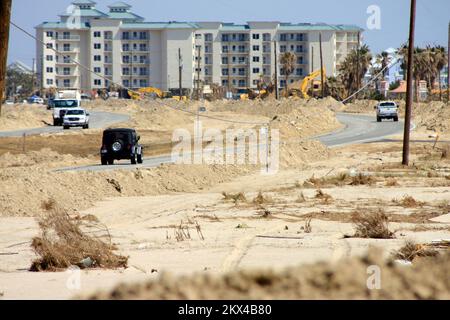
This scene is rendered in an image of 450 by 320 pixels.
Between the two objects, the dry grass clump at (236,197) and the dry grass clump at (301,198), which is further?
the dry grass clump at (236,197)

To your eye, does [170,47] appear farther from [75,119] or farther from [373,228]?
[373,228]

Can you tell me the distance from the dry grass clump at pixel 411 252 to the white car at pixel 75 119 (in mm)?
64459

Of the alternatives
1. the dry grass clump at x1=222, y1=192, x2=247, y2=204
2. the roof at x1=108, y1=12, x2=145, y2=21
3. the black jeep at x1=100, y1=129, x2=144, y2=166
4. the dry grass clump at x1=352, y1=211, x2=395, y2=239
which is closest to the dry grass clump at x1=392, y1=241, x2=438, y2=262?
the dry grass clump at x1=352, y1=211, x2=395, y2=239

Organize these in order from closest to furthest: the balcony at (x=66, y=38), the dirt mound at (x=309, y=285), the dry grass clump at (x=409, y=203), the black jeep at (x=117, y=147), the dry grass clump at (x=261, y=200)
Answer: the dirt mound at (x=309, y=285), the dry grass clump at (x=409, y=203), the dry grass clump at (x=261, y=200), the black jeep at (x=117, y=147), the balcony at (x=66, y=38)

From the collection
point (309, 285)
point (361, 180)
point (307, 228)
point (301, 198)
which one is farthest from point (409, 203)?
point (309, 285)

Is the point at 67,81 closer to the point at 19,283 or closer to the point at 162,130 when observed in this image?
the point at 162,130

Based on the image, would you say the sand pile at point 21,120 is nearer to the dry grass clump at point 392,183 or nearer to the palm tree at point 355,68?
the dry grass clump at point 392,183

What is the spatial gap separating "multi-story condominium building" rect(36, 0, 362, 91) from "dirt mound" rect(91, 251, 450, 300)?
175 meters

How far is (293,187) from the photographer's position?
31.4 metres

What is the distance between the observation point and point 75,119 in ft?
254

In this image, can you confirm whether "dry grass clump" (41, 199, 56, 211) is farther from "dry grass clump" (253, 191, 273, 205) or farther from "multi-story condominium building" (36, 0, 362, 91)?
"multi-story condominium building" (36, 0, 362, 91)

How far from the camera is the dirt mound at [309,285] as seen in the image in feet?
26.5

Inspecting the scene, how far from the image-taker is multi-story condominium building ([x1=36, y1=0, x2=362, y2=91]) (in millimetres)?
186250

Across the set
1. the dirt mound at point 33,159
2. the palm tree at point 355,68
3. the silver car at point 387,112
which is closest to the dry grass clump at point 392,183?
the dirt mound at point 33,159
